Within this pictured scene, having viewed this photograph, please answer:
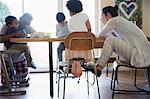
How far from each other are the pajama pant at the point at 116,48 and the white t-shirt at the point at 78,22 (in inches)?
39.1

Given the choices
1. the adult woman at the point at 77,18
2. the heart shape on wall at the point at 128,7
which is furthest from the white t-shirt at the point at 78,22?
the heart shape on wall at the point at 128,7

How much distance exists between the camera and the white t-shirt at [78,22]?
177 inches

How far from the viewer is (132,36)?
359 cm

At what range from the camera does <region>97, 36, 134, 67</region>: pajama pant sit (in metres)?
3.57

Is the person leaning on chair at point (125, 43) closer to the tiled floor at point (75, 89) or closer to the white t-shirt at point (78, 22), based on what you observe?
the tiled floor at point (75, 89)

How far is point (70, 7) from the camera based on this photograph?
433 cm

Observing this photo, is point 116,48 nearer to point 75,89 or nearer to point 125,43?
point 125,43

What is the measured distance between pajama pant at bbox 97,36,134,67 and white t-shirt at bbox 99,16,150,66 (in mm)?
66

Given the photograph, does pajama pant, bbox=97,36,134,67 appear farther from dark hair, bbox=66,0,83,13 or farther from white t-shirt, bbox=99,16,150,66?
dark hair, bbox=66,0,83,13

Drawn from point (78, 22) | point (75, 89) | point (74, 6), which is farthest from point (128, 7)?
point (75, 89)

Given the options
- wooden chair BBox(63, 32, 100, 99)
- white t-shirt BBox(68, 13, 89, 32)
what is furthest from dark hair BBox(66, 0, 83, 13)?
wooden chair BBox(63, 32, 100, 99)

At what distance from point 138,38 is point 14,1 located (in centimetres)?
347

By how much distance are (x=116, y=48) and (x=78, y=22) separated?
3.55 ft

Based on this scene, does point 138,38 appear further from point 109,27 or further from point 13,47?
point 13,47
